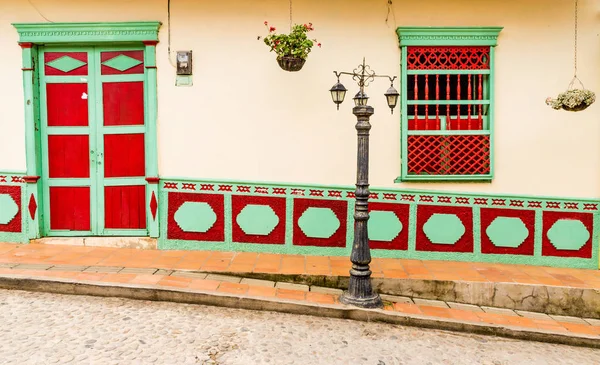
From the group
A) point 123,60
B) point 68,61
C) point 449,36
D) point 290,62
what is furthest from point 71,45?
point 449,36

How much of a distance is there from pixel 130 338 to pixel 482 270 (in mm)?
4277

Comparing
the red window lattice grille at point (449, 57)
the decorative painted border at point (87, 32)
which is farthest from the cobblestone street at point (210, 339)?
the red window lattice grille at point (449, 57)

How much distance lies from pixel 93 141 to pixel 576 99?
20.8 ft

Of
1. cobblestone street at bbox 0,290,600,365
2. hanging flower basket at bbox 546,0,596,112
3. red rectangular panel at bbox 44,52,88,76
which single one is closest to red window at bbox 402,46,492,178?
hanging flower basket at bbox 546,0,596,112

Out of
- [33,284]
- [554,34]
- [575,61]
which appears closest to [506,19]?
[554,34]

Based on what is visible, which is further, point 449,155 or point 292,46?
point 449,155

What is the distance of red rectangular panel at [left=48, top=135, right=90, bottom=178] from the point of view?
6730 millimetres

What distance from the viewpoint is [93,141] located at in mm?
6711

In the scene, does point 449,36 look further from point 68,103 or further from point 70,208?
point 70,208

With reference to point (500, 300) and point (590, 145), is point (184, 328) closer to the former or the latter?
point (500, 300)

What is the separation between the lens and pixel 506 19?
255 inches

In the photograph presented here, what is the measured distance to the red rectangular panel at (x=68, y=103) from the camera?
670 cm

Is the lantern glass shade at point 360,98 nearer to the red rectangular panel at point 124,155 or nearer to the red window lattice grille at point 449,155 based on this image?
the red window lattice grille at point 449,155

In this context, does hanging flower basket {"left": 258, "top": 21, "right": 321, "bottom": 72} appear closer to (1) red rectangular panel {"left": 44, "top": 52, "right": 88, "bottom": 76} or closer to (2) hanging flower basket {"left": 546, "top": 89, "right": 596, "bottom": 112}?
(1) red rectangular panel {"left": 44, "top": 52, "right": 88, "bottom": 76}
